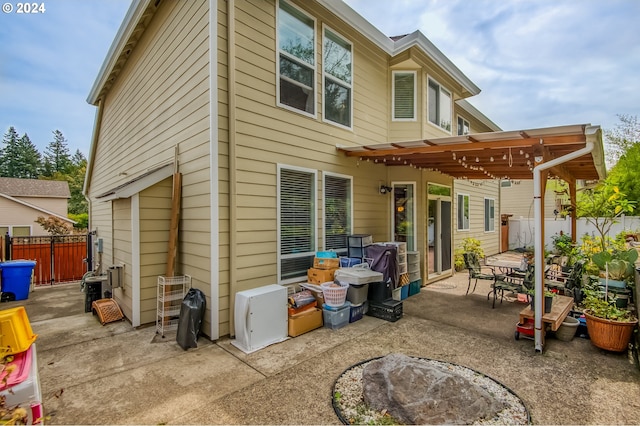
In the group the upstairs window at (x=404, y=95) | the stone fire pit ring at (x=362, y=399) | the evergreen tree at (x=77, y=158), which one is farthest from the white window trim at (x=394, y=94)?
the evergreen tree at (x=77, y=158)

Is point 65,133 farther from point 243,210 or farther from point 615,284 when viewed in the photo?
point 615,284

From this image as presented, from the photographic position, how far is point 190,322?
399 cm

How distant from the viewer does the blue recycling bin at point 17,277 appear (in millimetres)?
6891

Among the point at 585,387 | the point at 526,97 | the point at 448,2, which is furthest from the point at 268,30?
the point at 526,97

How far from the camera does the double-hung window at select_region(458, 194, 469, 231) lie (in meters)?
10.7

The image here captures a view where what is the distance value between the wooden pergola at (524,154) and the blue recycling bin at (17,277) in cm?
784

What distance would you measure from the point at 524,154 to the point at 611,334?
2938 mm

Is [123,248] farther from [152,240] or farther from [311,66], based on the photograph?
[311,66]

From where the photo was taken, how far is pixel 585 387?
120 inches

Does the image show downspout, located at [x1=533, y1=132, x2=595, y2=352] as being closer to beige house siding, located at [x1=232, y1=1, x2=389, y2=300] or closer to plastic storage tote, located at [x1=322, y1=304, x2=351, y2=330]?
plastic storage tote, located at [x1=322, y1=304, x2=351, y2=330]

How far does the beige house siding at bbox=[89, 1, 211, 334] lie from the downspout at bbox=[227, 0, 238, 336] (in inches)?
12.2

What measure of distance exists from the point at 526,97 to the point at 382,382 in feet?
55.0

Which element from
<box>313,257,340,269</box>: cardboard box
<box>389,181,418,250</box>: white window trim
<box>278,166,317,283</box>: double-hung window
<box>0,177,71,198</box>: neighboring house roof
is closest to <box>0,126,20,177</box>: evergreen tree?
<box>0,177,71,198</box>: neighboring house roof

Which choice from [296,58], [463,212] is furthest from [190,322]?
[463,212]
